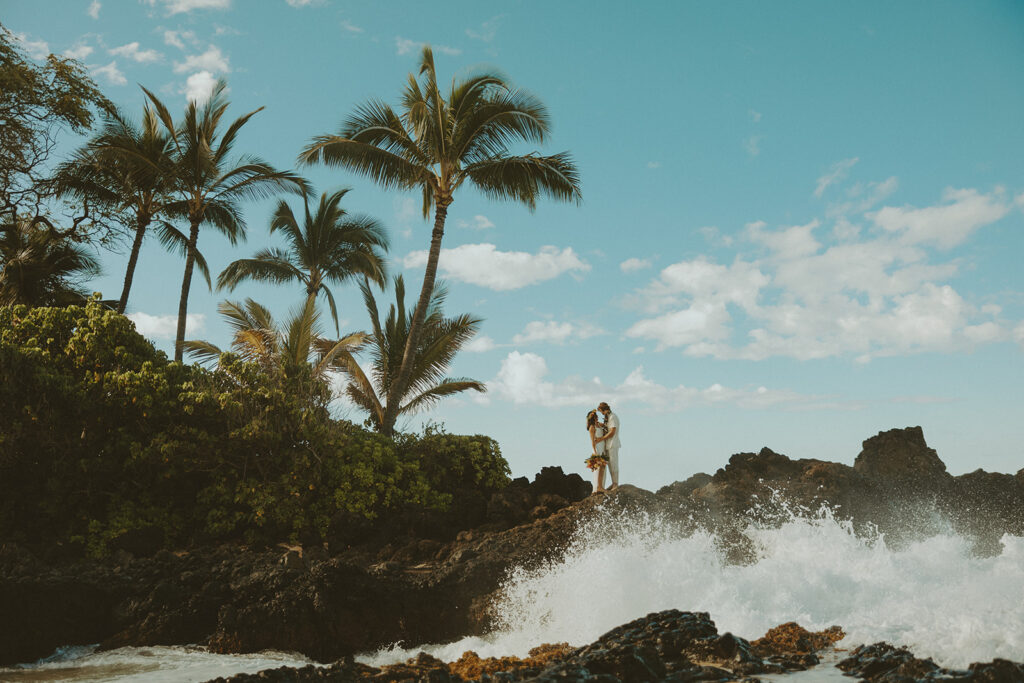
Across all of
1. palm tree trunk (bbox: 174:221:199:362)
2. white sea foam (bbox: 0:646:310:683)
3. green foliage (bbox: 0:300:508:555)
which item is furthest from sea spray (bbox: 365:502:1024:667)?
palm tree trunk (bbox: 174:221:199:362)

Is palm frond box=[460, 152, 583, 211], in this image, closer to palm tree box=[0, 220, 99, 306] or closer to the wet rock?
the wet rock

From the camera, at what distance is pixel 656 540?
36.7ft

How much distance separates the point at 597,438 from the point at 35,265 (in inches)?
628

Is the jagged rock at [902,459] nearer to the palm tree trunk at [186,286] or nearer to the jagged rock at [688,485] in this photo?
the jagged rock at [688,485]

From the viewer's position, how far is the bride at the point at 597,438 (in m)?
13.7

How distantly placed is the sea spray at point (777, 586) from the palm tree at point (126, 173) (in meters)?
15.1

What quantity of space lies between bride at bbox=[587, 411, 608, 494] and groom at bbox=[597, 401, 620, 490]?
0.09m

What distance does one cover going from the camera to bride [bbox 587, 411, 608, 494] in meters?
13.7

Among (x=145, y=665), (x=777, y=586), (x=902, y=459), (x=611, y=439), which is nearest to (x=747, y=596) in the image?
(x=777, y=586)

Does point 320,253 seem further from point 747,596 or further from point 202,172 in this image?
point 747,596

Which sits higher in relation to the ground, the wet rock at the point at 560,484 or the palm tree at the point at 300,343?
the palm tree at the point at 300,343

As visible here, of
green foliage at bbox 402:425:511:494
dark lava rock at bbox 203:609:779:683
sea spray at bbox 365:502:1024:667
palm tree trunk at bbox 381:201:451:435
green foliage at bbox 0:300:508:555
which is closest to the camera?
dark lava rock at bbox 203:609:779:683

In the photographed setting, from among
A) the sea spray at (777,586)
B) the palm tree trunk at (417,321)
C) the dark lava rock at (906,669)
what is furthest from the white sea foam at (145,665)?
the palm tree trunk at (417,321)

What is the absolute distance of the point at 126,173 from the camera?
20266mm
